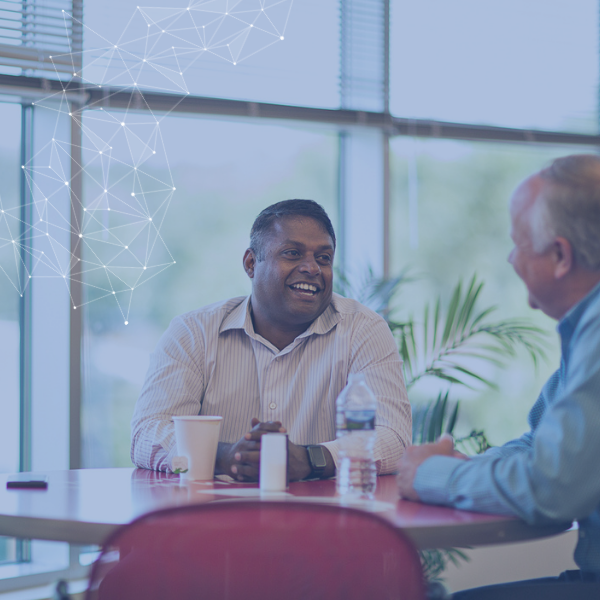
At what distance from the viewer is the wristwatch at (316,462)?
5.53 feet

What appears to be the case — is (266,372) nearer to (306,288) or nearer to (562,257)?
(306,288)

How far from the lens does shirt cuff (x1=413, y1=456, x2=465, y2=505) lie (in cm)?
136

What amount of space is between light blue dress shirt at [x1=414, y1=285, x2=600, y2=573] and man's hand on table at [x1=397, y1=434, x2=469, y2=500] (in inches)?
1.3

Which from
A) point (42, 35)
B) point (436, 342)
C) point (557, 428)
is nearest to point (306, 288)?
point (557, 428)

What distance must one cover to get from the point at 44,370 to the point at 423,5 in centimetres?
266

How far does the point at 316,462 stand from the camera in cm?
169

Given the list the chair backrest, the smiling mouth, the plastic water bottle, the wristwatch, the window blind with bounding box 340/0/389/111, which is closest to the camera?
the chair backrest

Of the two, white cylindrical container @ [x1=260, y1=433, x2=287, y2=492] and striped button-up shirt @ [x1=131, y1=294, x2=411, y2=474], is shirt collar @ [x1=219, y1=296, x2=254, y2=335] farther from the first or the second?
white cylindrical container @ [x1=260, y1=433, x2=287, y2=492]

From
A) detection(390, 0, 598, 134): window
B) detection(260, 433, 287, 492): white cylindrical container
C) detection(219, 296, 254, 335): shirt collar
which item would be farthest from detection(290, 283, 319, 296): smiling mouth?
detection(390, 0, 598, 134): window

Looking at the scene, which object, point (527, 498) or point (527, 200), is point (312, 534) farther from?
point (527, 200)

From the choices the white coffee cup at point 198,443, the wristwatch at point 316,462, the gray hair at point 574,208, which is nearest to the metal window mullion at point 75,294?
the white coffee cup at point 198,443

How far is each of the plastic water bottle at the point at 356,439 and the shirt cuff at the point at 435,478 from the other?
0.17 m

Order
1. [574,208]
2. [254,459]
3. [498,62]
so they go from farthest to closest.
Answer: [498,62]
[254,459]
[574,208]

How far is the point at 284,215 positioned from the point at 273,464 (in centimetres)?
104
